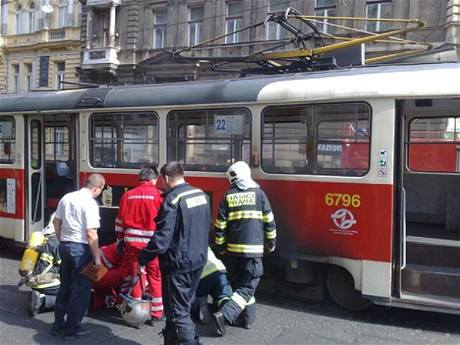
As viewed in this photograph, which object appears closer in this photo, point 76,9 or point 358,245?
point 358,245

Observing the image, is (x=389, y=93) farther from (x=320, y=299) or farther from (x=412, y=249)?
(x=320, y=299)

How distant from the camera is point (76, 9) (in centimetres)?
3306

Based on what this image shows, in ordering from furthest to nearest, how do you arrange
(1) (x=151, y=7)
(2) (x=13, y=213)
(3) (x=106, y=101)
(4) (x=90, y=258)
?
(1) (x=151, y=7), (2) (x=13, y=213), (3) (x=106, y=101), (4) (x=90, y=258)

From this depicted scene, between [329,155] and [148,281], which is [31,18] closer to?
[148,281]

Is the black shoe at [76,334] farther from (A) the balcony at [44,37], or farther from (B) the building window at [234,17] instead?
(A) the balcony at [44,37]

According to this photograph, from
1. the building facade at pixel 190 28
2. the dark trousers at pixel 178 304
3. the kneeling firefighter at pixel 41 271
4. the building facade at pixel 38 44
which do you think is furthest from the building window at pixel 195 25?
the dark trousers at pixel 178 304

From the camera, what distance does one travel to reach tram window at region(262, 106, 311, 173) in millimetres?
5915

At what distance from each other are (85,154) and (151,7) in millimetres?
23163

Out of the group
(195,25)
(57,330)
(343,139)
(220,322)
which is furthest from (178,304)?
(195,25)

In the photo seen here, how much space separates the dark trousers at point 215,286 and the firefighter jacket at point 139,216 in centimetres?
78

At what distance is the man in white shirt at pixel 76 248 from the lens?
196 inches

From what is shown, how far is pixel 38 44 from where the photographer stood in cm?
3419

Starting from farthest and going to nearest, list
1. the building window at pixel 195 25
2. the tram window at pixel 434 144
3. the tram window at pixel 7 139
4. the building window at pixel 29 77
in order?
the building window at pixel 29 77, the building window at pixel 195 25, the tram window at pixel 7 139, the tram window at pixel 434 144

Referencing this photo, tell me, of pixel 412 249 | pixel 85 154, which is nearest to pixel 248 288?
pixel 412 249
